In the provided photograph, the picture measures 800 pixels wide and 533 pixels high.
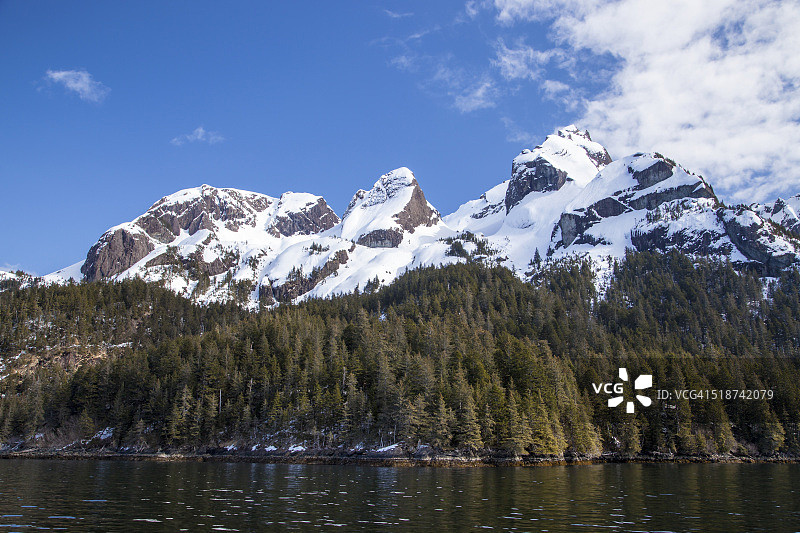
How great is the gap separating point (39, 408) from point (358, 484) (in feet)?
332

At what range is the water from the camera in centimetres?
2752

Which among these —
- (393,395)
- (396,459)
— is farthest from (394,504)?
(393,395)

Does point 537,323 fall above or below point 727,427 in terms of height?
above

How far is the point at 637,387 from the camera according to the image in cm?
10375

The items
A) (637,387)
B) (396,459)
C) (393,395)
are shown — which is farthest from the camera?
(637,387)

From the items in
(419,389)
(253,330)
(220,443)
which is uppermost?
(253,330)

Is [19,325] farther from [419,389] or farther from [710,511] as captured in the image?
[710,511]

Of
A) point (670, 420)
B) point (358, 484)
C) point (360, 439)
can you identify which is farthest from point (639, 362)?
point (358, 484)

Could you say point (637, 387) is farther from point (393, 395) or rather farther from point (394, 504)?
point (394, 504)

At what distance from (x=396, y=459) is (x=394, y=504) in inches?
1948

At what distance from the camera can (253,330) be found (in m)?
134

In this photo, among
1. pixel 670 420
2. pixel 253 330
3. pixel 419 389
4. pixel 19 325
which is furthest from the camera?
pixel 19 325

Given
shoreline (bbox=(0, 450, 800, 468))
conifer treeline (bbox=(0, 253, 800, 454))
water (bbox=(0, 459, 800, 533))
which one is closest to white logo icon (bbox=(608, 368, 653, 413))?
conifer treeline (bbox=(0, 253, 800, 454))

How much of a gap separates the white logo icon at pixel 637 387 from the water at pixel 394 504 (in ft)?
136
